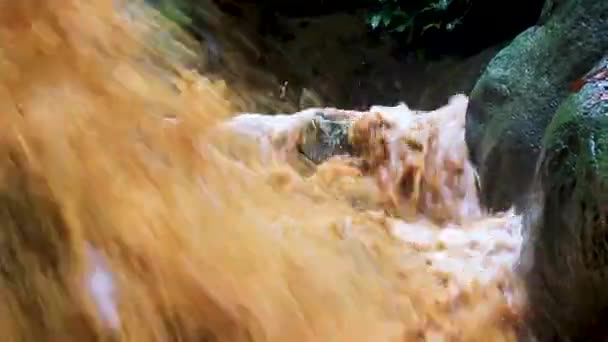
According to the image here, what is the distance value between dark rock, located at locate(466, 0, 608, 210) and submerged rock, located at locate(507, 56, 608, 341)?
0.63 meters

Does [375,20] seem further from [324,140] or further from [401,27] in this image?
[324,140]

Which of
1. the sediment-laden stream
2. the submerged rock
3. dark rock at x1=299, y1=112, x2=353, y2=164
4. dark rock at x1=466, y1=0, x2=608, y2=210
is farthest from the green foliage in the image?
the submerged rock

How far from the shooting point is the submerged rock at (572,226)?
7.85 ft

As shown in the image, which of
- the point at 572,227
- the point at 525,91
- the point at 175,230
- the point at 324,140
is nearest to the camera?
the point at 572,227

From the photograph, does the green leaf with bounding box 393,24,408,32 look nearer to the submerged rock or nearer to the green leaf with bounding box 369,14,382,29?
the green leaf with bounding box 369,14,382,29

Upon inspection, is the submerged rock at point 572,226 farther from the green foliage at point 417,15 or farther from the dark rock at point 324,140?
the green foliage at point 417,15

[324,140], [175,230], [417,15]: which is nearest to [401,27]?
[417,15]

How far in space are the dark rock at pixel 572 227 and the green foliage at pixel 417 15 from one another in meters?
2.75

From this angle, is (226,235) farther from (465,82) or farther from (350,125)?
(465,82)

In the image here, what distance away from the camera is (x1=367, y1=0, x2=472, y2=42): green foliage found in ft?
18.1

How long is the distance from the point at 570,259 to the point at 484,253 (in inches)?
29.3

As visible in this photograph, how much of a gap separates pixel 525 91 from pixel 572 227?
1388 mm

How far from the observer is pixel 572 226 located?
8.21 feet

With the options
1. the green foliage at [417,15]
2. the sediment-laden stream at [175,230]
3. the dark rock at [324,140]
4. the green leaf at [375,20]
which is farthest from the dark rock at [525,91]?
the green leaf at [375,20]
